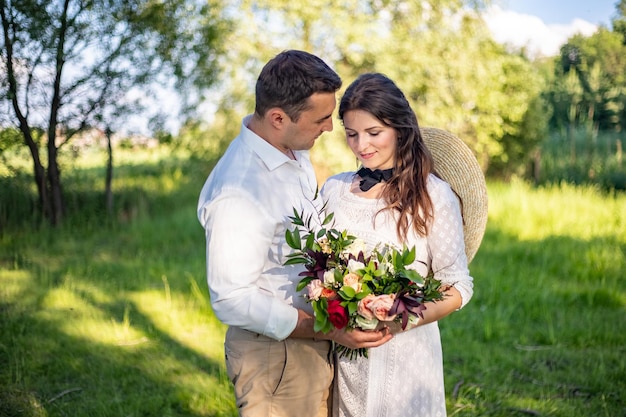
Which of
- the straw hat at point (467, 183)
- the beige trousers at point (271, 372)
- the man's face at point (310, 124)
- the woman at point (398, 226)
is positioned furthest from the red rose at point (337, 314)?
the straw hat at point (467, 183)

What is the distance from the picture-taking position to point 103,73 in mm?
9242

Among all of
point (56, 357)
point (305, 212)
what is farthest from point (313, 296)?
point (56, 357)

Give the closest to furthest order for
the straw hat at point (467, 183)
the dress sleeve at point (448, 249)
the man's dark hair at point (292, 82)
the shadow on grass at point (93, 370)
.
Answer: the man's dark hair at point (292, 82) < the dress sleeve at point (448, 249) < the straw hat at point (467, 183) < the shadow on grass at point (93, 370)

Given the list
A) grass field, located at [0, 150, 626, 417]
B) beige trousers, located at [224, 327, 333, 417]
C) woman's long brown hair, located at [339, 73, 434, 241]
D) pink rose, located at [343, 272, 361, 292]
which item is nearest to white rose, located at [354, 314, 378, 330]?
pink rose, located at [343, 272, 361, 292]

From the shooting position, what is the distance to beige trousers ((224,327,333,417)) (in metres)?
2.57

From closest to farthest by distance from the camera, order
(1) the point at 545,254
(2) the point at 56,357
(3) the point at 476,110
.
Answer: (2) the point at 56,357 < (1) the point at 545,254 < (3) the point at 476,110

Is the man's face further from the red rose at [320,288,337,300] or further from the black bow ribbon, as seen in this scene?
the red rose at [320,288,337,300]

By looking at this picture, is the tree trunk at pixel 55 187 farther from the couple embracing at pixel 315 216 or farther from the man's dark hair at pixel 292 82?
the man's dark hair at pixel 292 82

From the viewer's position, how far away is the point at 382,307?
7.32 feet

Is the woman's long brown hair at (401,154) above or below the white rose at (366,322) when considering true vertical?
above

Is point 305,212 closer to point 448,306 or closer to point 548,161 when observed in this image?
point 448,306

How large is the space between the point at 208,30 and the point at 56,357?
755cm

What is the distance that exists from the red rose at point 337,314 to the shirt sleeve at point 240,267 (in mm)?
168

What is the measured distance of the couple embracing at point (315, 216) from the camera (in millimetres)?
2354
